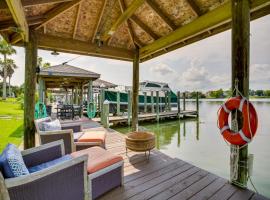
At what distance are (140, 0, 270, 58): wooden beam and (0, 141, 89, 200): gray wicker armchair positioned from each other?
307 cm

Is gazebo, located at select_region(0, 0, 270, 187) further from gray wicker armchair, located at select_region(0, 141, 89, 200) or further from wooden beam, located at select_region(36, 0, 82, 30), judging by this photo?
gray wicker armchair, located at select_region(0, 141, 89, 200)

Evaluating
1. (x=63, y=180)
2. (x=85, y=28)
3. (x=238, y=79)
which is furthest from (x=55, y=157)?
(x=85, y=28)

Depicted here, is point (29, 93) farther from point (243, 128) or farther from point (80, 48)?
point (243, 128)

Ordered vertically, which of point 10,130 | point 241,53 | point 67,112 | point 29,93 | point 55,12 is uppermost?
point 55,12

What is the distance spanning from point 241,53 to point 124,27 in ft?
10.8

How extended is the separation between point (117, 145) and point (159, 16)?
3.40m

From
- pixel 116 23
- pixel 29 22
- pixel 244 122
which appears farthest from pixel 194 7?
pixel 29 22

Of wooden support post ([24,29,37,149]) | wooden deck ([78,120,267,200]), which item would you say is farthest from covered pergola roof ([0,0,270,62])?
wooden deck ([78,120,267,200])

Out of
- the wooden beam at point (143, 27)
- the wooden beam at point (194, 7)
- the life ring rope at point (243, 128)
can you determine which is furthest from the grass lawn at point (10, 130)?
the wooden beam at point (194, 7)

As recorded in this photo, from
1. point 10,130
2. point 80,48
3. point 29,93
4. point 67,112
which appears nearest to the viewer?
point 29,93

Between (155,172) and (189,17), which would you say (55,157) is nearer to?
(155,172)

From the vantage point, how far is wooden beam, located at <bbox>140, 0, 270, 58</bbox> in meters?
2.81

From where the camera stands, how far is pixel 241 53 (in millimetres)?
2430

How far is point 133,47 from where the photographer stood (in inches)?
210
